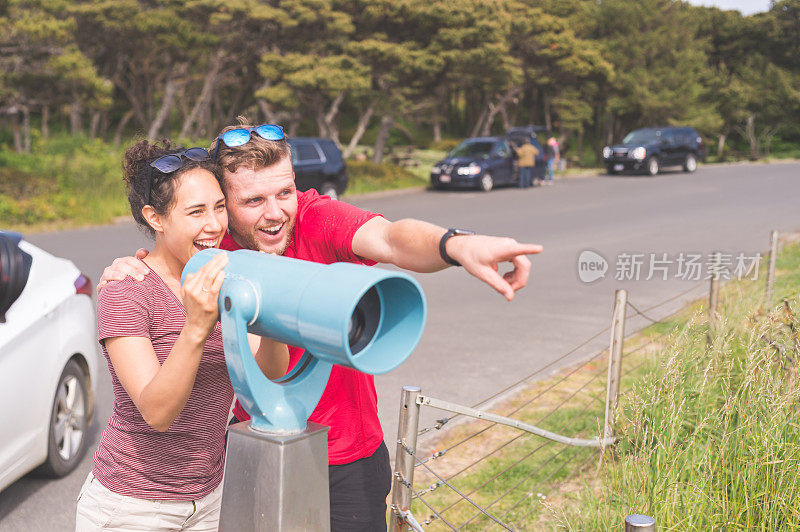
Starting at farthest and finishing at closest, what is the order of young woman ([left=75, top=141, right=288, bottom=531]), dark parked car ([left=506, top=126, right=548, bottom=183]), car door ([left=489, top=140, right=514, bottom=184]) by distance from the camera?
dark parked car ([left=506, top=126, right=548, bottom=183]), car door ([left=489, top=140, right=514, bottom=184]), young woman ([left=75, top=141, right=288, bottom=531])

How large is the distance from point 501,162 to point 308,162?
733cm

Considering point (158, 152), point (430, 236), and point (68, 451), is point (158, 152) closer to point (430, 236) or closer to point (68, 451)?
point (430, 236)

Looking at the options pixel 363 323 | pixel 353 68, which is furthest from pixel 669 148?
pixel 363 323

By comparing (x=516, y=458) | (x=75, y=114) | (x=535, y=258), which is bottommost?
(x=535, y=258)

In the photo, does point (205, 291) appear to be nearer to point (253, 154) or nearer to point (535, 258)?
point (253, 154)

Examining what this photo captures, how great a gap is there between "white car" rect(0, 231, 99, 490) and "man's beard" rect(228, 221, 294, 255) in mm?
1683

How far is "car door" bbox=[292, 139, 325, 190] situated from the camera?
65.2ft

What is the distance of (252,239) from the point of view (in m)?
2.36

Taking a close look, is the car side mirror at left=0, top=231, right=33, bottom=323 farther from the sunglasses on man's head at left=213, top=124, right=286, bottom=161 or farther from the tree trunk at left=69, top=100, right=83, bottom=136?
the tree trunk at left=69, top=100, right=83, bottom=136

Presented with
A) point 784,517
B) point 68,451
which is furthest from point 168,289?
point 68,451

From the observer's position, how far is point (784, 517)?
322 cm

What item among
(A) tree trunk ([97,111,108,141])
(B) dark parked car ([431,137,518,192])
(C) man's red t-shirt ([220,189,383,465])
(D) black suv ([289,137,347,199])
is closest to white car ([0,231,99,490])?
(C) man's red t-shirt ([220,189,383,465])

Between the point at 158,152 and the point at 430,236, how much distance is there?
2.80 ft

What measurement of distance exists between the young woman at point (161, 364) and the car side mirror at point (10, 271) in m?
0.73
